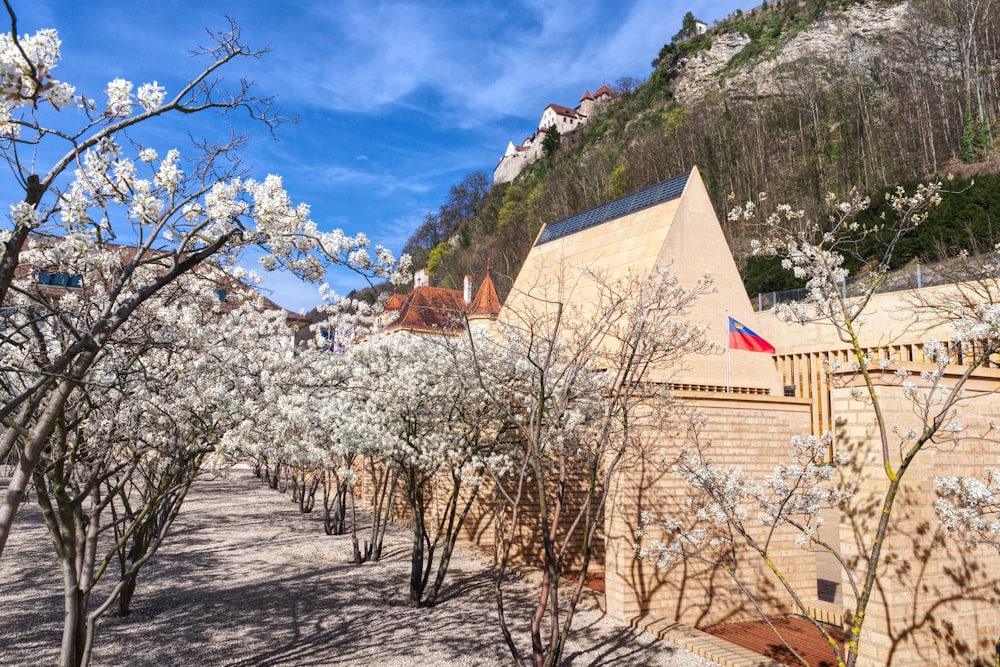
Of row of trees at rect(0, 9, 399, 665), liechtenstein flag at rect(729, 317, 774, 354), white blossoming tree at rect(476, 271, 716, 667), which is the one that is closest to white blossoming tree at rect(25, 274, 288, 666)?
row of trees at rect(0, 9, 399, 665)

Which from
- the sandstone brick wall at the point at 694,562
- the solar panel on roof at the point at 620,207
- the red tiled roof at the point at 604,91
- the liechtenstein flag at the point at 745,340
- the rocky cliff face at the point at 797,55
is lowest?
the sandstone brick wall at the point at 694,562

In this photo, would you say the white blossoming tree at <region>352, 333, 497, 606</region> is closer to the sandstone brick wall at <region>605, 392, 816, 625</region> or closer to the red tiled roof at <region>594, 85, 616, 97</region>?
the sandstone brick wall at <region>605, 392, 816, 625</region>

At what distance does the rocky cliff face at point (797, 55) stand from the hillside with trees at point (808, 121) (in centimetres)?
15

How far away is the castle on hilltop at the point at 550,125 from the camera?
8800cm

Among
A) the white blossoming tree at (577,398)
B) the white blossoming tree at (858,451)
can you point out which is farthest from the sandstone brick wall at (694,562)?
the white blossoming tree at (858,451)

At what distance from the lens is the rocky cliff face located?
50062 mm

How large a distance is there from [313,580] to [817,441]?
9.03m

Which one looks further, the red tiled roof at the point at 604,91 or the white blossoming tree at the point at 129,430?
the red tiled roof at the point at 604,91

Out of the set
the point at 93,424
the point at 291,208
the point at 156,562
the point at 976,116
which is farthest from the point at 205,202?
the point at 976,116

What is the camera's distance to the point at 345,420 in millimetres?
10609

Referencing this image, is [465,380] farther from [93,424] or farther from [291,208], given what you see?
[291,208]

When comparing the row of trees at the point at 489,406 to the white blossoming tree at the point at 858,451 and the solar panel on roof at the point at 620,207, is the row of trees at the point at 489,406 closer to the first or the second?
the white blossoming tree at the point at 858,451

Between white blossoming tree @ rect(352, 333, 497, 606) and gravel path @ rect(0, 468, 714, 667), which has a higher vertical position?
white blossoming tree @ rect(352, 333, 497, 606)

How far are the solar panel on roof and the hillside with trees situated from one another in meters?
4.27
